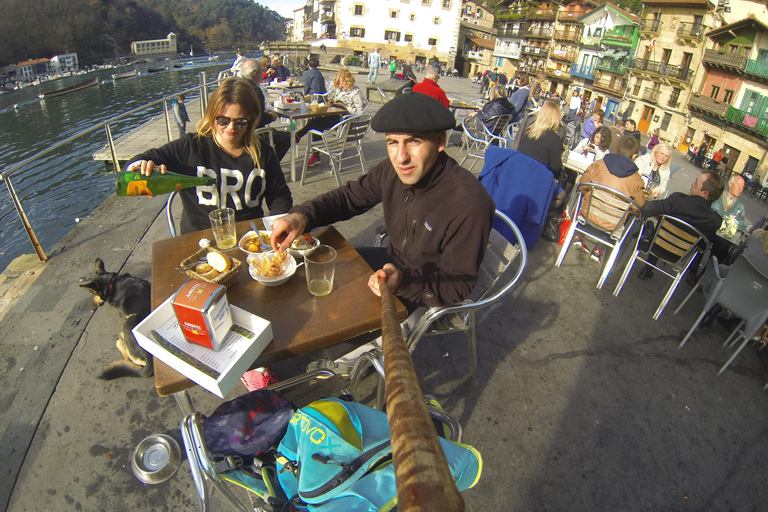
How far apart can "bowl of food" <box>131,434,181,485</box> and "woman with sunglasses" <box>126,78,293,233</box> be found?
133 centimetres

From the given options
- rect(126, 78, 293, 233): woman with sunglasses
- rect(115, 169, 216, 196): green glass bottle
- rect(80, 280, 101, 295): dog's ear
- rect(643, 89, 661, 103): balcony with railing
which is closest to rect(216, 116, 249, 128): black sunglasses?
rect(126, 78, 293, 233): woman with sunglasses

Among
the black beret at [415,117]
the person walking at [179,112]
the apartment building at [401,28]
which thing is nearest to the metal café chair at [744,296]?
the black beret at [415,117]

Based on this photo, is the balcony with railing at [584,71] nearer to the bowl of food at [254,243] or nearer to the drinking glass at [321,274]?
the bowl of food at [254,243]

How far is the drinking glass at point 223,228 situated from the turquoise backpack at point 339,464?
1.10 metres

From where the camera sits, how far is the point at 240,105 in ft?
7.61

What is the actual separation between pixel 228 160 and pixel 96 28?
99.6 meters

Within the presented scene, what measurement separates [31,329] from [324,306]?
7.43 ft

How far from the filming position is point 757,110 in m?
21.5

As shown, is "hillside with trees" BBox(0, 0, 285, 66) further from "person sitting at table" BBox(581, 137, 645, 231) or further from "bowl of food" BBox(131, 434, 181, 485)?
"person sitting at table" BBox(581, 137, 645, 231)

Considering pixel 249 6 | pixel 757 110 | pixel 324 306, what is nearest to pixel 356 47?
pixel 757 110

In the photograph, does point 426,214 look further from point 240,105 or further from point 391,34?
point 391,34

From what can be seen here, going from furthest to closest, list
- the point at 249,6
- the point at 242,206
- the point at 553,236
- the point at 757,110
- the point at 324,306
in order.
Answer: the point at 249,6 → the point at 757,110 → the point at 553,236 → the point at 242,206 → the point at 324,306

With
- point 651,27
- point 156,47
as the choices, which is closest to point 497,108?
point 651,27

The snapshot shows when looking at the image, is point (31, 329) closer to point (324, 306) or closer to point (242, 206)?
point (242, 206)
